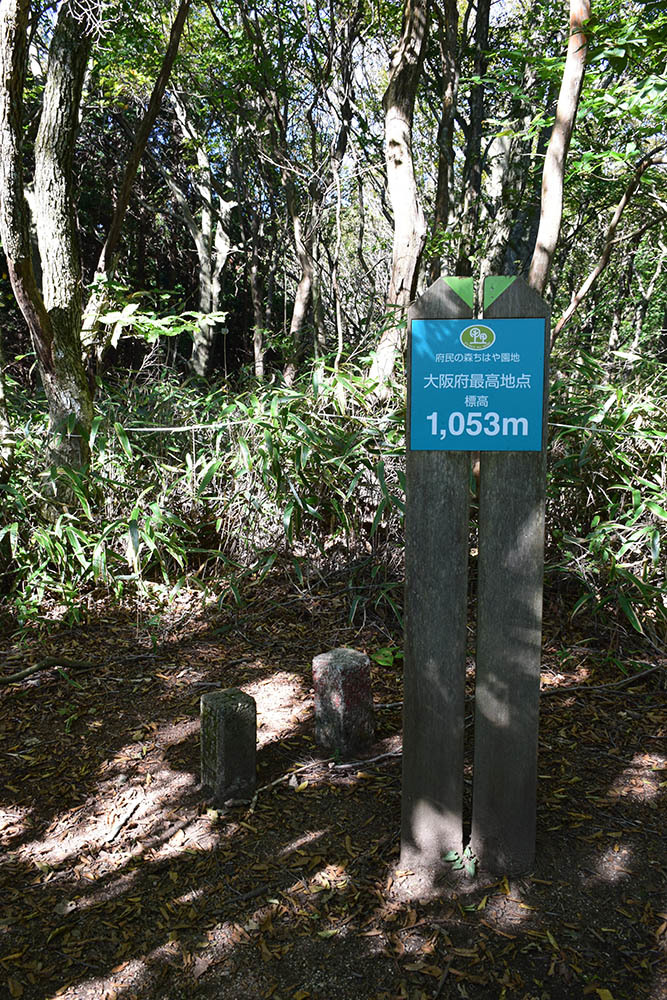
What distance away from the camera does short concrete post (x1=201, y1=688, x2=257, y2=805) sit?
97.2 inches

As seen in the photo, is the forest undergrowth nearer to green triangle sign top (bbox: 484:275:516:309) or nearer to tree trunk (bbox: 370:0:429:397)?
tree trunk (bbox: 370:0:429:397)

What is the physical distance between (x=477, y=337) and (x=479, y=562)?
64 cm

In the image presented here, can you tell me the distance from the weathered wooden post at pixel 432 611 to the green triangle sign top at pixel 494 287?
0.04 meters

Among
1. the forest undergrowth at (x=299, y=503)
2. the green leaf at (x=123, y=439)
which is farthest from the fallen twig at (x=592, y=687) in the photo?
the green leaf at (x=123, y=439)

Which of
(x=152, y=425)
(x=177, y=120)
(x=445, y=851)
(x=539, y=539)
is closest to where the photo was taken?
(x=539, y=539)

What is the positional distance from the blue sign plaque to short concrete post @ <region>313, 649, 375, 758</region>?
43.8 inches

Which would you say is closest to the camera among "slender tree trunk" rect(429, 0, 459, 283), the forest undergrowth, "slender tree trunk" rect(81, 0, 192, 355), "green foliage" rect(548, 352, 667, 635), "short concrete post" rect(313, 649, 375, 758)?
"short concrete post" rect(313, 649, 375, 758)

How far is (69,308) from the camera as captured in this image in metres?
4.24

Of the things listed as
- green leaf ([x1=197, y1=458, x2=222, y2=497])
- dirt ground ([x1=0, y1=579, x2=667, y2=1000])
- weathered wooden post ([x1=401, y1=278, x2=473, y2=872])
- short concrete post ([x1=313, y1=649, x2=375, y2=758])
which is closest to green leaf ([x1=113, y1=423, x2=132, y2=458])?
green leaf ([x1=197, y1=458, x2=222, y2=497])

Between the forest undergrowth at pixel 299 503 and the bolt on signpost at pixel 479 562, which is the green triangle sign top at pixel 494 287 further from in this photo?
the forest undergrowth at pixel 299 503

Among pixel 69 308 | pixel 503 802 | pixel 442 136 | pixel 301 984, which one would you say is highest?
pixel 442 136

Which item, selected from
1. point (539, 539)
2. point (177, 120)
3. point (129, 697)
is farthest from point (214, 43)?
point (539, 539)

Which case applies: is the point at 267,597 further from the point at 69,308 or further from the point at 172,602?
the point at 69,308

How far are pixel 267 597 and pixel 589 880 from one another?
90.2 inches
